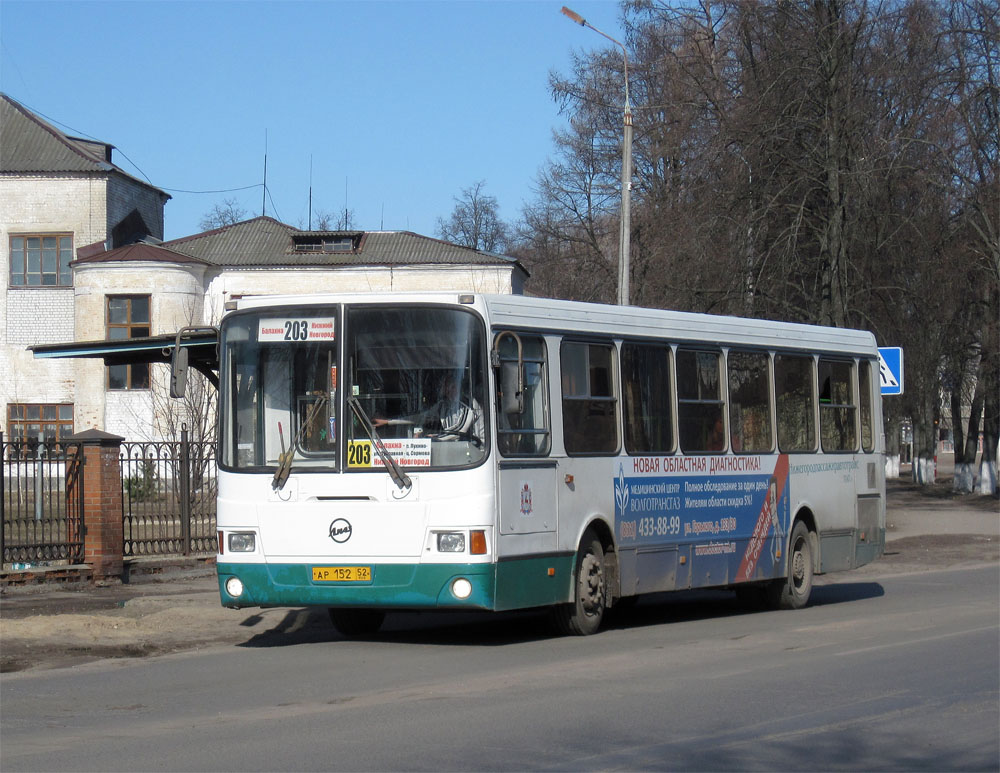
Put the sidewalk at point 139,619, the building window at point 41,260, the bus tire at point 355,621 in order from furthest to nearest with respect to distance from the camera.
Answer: the building window at point 41,260 < the bus tire at point 355,621 < the sidewalk at point 139,619

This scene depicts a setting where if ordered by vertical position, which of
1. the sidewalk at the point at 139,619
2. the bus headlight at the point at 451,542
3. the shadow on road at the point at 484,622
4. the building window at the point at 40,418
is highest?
the building window at the point at 40,418

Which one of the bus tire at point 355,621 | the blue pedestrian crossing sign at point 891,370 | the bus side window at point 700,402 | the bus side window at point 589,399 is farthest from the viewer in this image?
the blue pedestrian crossing sign at point 891,370

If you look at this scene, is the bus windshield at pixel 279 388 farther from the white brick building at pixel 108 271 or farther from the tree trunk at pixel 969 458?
the tree trunk at pixel 969 458

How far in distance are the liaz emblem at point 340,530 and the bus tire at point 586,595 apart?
219cm

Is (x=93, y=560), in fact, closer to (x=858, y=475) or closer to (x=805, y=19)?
(x=858, y=475)

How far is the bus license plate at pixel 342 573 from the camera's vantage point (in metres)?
11.0

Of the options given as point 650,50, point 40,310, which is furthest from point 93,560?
point 40,310

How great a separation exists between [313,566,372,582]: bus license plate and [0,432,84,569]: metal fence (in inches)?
258

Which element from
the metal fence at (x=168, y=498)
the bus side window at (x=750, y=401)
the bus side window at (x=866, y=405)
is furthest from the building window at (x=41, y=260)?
the bus side window at (x=750, y=401)

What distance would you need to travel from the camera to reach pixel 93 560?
17.4 m

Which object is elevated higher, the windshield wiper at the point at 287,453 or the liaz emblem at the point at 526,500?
the windshield wiper at the point at 287,453

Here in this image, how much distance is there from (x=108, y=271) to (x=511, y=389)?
34973 millimetres

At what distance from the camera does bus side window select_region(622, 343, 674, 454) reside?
42.5 ft

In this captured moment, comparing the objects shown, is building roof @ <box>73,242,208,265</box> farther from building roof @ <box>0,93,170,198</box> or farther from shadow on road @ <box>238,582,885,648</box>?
shadow on road @ <box>238,582,885,648</box>
